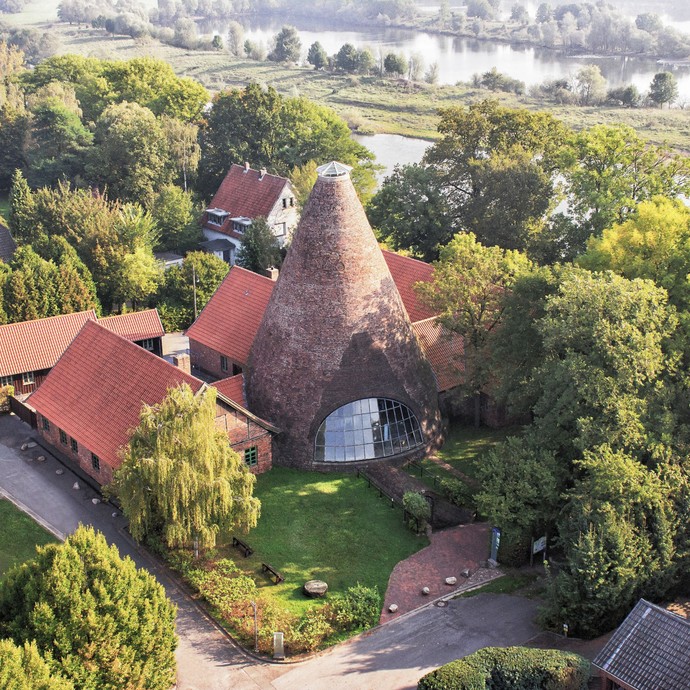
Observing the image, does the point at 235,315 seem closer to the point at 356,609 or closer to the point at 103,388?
the point at 103,388

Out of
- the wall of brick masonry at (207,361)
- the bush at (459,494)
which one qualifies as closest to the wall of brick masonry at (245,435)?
the wall of brick masonry at (207,361)

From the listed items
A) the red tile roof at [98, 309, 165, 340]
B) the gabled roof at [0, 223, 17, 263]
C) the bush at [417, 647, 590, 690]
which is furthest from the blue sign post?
the gabled roof at [0, 223, 17, 263]

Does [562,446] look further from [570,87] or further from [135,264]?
[570,87]

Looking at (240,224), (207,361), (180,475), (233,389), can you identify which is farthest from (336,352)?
(240,224)

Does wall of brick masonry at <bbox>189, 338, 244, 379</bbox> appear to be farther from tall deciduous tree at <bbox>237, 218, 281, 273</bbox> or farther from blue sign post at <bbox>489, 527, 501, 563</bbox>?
blue sign post at <bbox>489, 527, 501, 563</bbox>

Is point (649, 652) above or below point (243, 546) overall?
above

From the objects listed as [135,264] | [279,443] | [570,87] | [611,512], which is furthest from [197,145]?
[570,87]

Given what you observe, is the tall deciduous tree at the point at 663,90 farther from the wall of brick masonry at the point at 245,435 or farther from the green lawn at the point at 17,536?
the green lawn at the point at 17,536
